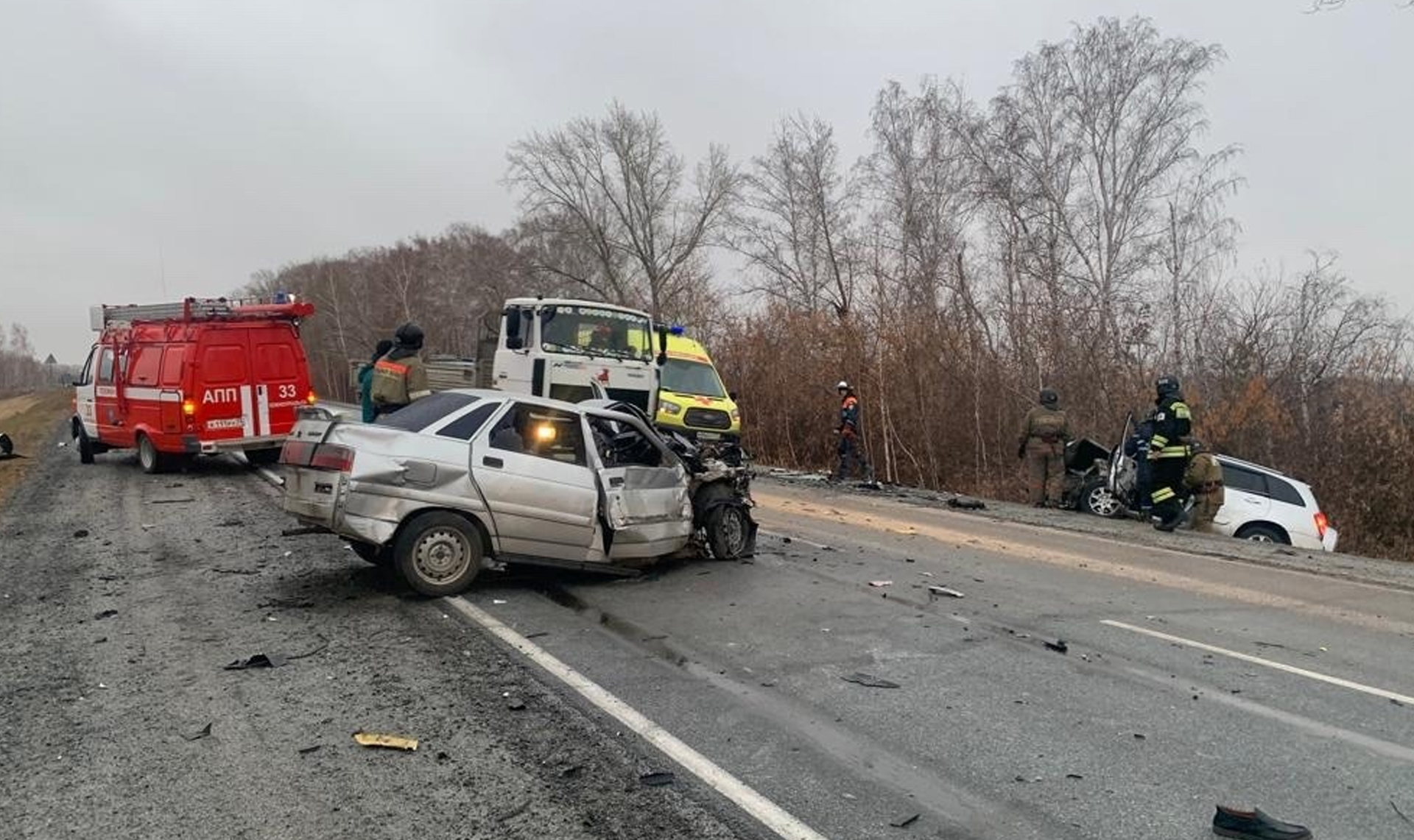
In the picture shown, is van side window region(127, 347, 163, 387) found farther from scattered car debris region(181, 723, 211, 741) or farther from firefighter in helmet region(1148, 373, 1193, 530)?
firefighter in helmet region(1148, 373, 1193, 530)

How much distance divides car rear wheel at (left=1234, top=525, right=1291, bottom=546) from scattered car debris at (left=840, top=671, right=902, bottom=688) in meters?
8.97

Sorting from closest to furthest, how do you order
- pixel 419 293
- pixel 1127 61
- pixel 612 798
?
pixel 612 798 < pixel 1127 61 < pixel 419 293

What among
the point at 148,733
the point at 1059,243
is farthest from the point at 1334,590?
the point at 1059,243

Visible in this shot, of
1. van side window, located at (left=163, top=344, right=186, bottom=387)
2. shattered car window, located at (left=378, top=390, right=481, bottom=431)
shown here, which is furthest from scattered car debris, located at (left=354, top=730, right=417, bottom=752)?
van side window, located at (left=163, top=344, right=186, bottom=387)

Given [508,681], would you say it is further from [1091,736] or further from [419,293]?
[419,293]

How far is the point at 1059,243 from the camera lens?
26.9m

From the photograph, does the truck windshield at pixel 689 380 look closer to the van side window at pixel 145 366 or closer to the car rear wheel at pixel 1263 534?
the van side window at pixel 145 366

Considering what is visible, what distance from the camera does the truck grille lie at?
1639 cm

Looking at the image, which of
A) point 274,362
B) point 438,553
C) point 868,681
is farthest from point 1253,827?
point 274,362

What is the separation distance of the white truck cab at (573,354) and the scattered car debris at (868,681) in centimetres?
844

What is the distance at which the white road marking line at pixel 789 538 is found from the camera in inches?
382

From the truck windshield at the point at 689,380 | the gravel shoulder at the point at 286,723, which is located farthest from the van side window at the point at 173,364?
the truck windshield at the point at 689,380

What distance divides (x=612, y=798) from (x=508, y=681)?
1.53 m

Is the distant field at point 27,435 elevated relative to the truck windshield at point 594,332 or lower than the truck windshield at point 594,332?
lower
